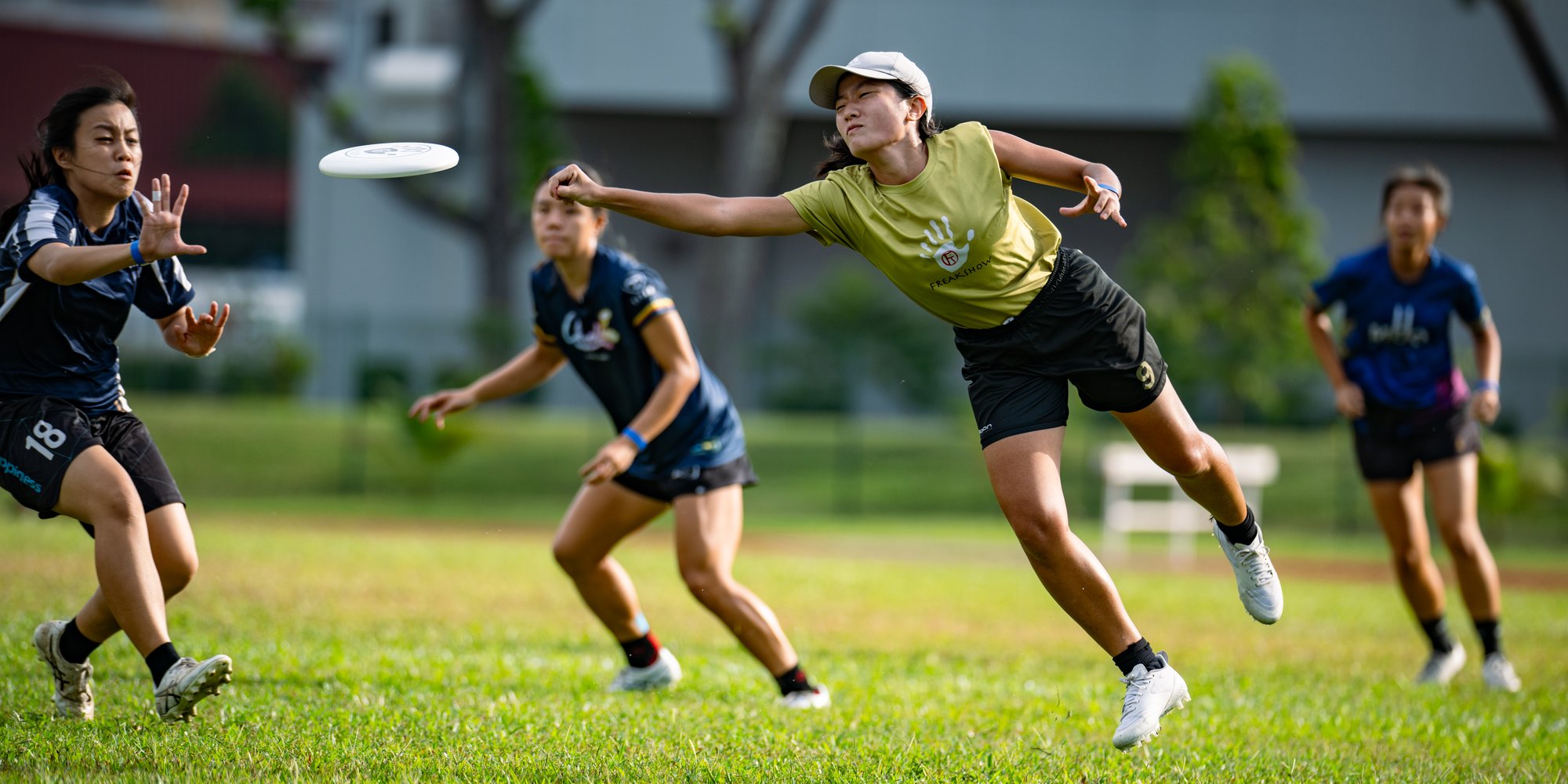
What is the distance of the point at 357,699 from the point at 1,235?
2226mm

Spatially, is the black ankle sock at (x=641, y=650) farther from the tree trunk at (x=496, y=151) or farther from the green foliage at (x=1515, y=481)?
the tree trunk at (x=496, y=151)

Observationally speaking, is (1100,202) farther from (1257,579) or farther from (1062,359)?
(1257,579)

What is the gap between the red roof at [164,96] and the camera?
42.1m

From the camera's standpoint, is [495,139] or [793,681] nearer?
[793,681]

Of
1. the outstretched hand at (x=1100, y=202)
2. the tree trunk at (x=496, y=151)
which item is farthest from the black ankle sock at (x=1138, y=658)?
the tree trunk at (x=496, y=151)

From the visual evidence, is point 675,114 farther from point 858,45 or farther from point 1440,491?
point 1440,491

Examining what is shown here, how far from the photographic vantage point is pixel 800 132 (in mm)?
30750

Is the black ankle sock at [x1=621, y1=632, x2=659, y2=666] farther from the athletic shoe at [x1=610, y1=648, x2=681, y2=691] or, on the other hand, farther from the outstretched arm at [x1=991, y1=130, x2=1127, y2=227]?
the outstretched arm at [x1=991, y1=130, x2=1127, y2=227]

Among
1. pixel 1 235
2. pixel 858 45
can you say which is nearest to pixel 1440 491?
pixel 1 235

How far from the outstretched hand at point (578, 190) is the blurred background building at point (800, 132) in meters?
19.0

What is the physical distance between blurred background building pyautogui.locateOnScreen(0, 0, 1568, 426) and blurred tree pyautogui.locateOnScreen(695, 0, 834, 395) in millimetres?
1408

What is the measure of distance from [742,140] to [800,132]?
28.5 feet

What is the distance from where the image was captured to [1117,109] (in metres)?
29.5

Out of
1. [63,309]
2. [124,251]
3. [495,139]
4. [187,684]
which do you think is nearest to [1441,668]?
[187,684]
